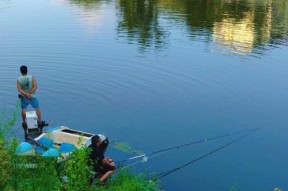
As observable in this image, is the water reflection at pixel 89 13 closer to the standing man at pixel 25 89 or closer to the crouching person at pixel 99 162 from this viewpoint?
the standing man at pixel 25 89

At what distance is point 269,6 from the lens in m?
65.9

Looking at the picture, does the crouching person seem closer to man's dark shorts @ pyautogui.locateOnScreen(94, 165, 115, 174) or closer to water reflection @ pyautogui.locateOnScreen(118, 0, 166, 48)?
man's dark shorts @ pyautogui.locateOnScreen(94, 165, 115, 174)

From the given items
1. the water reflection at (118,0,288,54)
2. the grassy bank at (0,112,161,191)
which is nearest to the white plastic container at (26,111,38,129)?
the grassy bank at (0,112,161,191)

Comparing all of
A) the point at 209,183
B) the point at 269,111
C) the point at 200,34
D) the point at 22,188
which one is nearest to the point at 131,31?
the point at 200,34

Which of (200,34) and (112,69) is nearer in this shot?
(112,69)

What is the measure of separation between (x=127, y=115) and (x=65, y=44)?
50.6 ft

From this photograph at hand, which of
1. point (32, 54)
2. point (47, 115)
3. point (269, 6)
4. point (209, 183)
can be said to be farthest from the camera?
point (269, 6)

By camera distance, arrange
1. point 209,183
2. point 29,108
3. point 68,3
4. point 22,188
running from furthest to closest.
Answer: point 68,3 → point 29,108 → point 209,183 → point 22,188

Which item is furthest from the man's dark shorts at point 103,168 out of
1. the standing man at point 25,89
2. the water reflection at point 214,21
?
the water reflection at point 214,21

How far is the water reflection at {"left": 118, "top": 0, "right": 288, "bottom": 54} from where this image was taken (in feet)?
126

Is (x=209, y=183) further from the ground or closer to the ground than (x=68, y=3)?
closer to the ground

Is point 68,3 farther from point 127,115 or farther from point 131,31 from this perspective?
point 127,115

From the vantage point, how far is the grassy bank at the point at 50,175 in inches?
381

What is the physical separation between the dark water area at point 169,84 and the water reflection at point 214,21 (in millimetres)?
205
